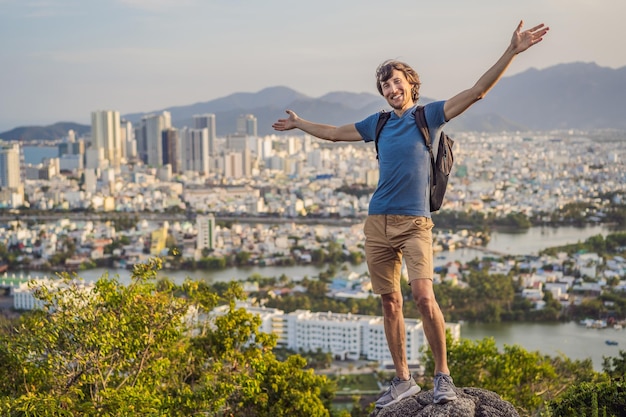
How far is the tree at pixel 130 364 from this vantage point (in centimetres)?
214

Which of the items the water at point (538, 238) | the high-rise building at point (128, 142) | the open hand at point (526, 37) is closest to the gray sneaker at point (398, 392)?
the open hand at point (526, 37)

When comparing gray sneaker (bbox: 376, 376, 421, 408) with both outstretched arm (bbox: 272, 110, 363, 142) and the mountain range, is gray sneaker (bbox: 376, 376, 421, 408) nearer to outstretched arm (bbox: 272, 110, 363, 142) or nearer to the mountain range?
outstretched arm (bbox: 272, 110, 363, 142)

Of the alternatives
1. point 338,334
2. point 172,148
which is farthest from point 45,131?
point 338,334

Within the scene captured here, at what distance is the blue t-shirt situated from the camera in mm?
1526

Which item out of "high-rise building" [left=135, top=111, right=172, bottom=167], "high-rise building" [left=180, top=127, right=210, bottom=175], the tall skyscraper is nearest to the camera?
"high-rise building" [left=180, top=127, right=210, bottom=175]

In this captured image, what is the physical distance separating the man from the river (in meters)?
3.01

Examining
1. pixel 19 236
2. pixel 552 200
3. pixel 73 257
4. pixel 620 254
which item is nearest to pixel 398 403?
pixel 620 254

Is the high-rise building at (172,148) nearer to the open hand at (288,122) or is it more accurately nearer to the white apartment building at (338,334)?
the white apartment building at (338,334)

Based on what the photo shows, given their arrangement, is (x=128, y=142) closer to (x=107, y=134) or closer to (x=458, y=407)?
(x=107, y=134)

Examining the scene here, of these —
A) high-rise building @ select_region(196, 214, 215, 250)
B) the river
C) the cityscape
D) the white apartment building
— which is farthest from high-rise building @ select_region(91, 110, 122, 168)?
the white apartment building

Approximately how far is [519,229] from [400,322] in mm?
16566

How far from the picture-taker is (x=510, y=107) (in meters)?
46.2

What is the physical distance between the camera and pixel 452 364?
133 inches

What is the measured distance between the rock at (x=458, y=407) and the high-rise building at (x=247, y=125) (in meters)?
38.0
